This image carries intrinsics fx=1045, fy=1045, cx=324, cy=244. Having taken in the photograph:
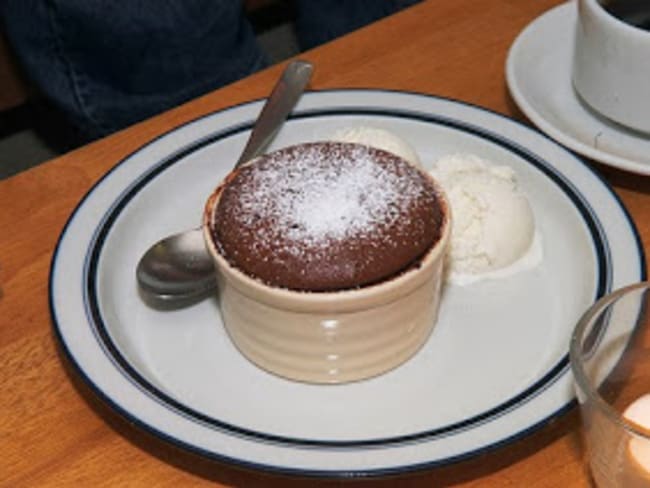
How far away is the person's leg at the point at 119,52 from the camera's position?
121 centimetres

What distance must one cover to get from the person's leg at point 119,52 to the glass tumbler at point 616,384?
79 centimetres

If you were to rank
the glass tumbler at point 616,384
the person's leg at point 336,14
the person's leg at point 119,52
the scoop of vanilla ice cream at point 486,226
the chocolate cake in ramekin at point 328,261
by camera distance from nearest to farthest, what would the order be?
the glass tumbler at point 616,384
the chocolate cake in ramekin at point 328,261
the scoop of vanilla ice cream at point 486,226
the person's leg at point 119,52
the person's leg at point 336,14

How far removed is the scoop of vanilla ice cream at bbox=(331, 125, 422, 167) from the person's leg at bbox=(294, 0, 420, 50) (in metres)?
0.67

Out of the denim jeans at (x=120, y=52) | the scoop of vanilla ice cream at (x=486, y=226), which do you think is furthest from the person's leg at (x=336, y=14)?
the scoop of vanilla ice cream at (x=486, y=226)

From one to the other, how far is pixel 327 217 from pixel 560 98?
354mm

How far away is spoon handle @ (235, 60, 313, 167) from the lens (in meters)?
0.85

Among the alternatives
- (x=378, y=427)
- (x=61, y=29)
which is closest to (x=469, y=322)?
(x=378, y=427)

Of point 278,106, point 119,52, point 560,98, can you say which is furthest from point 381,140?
point 119,52

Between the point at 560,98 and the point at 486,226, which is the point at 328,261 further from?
the point at 560,98

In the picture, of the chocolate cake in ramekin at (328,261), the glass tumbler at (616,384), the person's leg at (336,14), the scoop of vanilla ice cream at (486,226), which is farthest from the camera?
the person's leg at (336,14)

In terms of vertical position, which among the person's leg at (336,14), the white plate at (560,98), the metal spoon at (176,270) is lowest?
the person's leg at (336,14)

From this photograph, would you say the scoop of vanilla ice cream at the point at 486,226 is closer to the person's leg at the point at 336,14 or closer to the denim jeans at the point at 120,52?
the denim jeans at the point at 120,52

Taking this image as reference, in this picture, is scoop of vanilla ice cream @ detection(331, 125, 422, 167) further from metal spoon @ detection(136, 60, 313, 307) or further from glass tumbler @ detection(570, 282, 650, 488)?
glass tumbler @ detection(570, 282, 650, 488)

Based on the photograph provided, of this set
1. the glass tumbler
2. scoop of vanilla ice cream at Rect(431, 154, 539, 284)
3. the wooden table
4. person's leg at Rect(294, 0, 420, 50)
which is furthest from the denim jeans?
the glass tumbler
